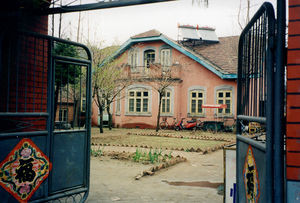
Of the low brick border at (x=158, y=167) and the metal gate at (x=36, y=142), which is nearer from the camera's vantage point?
the metal gate at (x=36, y=142)

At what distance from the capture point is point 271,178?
231 centimetres

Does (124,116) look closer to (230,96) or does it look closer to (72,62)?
(230,96)

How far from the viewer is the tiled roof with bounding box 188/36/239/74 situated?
75.7ft

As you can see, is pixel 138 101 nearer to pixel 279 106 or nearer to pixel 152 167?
pixel 152 167

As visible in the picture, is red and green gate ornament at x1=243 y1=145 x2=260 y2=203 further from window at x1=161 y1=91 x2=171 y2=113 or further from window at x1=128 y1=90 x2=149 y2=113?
window at x1=128 y1=90 x2=149 y2=113

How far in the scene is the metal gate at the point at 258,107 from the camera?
93.0 inches

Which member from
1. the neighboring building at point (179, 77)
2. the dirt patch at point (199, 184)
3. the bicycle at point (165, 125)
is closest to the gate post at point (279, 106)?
the dirt patch at point (199, 184)

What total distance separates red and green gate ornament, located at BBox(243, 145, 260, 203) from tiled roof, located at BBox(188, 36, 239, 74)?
65.3ft

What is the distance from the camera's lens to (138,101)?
25.5m

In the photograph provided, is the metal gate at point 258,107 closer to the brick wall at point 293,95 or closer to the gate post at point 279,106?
the gate post at point 279,106

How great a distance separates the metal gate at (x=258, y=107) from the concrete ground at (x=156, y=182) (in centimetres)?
224

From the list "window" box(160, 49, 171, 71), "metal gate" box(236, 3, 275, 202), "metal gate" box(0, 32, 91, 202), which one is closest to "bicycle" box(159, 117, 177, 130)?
"window" box(160, 49, 171, 71)

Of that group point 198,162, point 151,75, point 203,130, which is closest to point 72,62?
point 198,162

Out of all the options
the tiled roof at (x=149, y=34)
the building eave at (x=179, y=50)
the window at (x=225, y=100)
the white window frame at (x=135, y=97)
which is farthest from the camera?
the tiled roof at (x=149, y=34)
